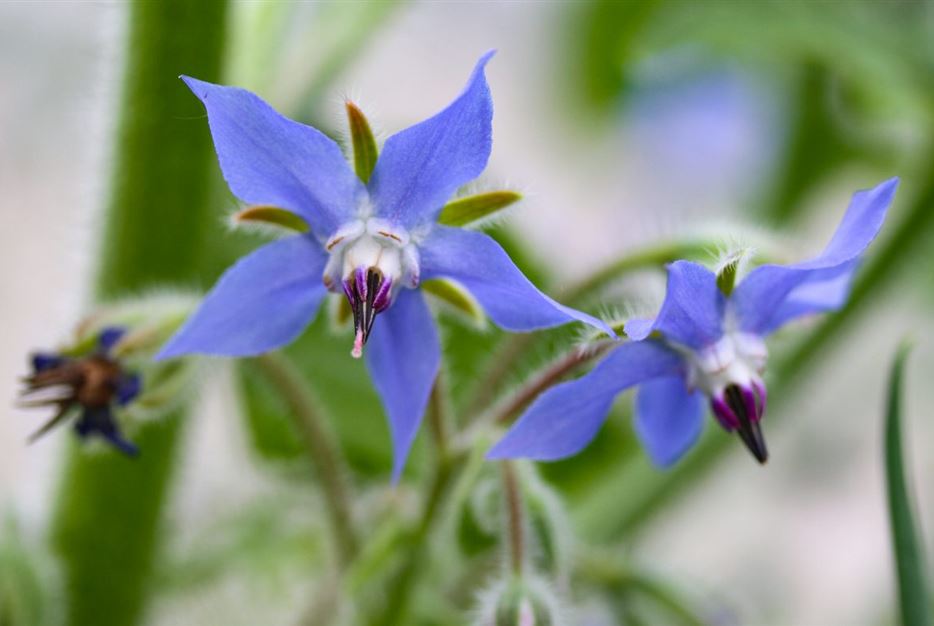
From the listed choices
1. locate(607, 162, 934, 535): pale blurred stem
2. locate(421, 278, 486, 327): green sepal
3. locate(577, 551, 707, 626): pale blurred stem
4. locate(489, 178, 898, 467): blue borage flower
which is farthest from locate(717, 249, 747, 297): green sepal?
locate(607, 162, 934, 535): pale blurred stem

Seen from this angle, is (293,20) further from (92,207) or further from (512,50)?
→ (512,50)

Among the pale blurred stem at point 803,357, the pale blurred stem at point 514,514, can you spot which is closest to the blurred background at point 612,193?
the pale blurred stem at point 803,357

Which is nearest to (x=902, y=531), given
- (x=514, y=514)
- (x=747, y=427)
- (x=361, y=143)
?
(x=747, y=427)

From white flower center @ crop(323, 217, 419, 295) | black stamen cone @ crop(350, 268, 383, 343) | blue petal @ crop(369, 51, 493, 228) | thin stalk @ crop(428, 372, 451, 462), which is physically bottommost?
thin stalk @ crop(428, 372, 451, 462)

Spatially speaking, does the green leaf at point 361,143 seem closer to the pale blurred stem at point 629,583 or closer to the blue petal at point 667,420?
the blue petal at point 667,420

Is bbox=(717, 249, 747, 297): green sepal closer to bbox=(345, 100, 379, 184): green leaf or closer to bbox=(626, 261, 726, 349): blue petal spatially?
bbox=(626, 261, 726, 349): blue petal
